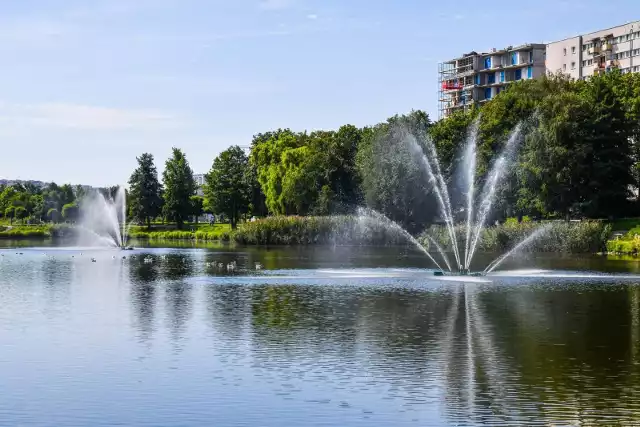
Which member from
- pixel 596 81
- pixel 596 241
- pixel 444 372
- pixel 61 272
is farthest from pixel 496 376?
pixel 596 81

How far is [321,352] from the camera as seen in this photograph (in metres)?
27.2

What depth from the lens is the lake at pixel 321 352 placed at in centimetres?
2019

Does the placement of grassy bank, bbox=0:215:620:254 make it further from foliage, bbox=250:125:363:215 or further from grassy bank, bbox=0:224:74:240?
grassy bank, bbox=0:224:74:240

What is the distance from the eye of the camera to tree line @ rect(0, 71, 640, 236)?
Result: 92.6 meters

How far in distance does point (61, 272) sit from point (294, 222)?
153 ft

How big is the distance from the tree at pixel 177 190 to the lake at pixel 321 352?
108m

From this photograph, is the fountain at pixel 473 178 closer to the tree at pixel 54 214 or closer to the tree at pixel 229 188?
the tree at pixel 229 188

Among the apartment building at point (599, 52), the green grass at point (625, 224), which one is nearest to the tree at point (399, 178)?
the green grass at point (625, 224)

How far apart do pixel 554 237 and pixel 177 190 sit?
89681 millimetres

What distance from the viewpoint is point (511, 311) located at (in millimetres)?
37875

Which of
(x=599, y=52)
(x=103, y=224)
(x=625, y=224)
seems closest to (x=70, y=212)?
(x=103, y=224)

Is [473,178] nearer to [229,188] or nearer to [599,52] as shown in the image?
[229,188]

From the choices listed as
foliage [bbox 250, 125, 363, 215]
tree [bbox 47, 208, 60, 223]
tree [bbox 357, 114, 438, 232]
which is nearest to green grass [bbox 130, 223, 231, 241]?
foliage [bbox 250, 125, 363, 215]

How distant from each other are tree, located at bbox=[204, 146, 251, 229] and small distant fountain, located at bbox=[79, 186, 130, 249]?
1505 cm
